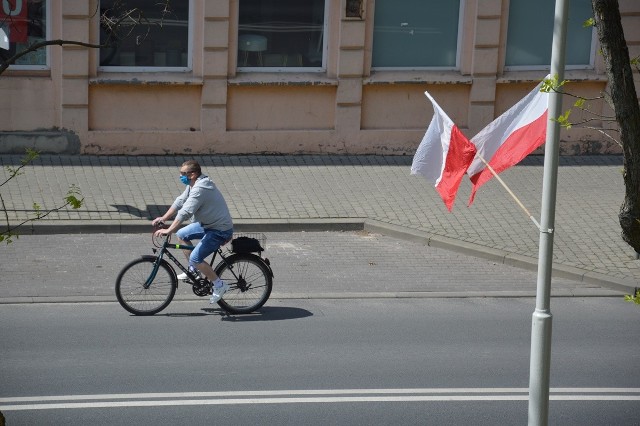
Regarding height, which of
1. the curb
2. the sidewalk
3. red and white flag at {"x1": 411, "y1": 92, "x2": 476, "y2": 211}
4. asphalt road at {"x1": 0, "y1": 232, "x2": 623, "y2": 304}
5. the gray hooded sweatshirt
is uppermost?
red and white flag at {"x1": 411, "y1": 92, "x2": 476, "y2": 211}

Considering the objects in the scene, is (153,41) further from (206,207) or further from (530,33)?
(206,207)

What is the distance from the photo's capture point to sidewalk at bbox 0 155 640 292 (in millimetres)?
14586

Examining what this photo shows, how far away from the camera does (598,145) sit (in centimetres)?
1936

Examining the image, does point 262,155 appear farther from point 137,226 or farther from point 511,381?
point 511,381

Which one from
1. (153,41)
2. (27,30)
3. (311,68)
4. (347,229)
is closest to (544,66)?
(311,68)

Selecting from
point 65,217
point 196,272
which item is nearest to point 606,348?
point 196,272

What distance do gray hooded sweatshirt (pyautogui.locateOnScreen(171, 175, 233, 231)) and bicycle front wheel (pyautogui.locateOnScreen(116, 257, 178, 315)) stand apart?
644 mm

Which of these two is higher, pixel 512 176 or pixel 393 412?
pixel 512 176

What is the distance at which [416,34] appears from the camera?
752 inches

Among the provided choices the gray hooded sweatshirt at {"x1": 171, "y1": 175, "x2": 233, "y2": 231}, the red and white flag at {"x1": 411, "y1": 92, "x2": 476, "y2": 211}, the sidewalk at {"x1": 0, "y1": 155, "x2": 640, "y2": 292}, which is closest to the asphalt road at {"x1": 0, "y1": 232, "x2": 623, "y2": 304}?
the sidewalk at {"x1": 0, "y1": 155, "x2": 640, "y2": 292}

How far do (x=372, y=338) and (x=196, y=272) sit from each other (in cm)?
215

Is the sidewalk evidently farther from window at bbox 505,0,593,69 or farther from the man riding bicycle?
the man riding bicycle

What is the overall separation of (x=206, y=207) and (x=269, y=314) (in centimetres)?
137

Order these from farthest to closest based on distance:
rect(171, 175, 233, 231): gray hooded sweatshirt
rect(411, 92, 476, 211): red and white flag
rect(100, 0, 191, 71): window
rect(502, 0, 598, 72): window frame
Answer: rect(502, 0, 598, 72): window frame → rect(100, 0, 191, 71): window → rect(171, 175, 233, 231): gray hooded sweatshirt → rect(411, 92, 476, 211): red and white flag
